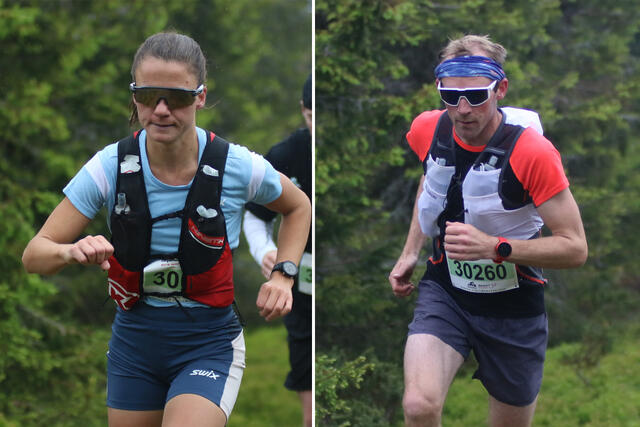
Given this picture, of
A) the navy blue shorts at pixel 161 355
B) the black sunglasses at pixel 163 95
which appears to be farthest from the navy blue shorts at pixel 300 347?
the black sunglasses at pixel 163 95

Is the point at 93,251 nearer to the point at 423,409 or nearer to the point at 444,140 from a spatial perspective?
the point at 423,409

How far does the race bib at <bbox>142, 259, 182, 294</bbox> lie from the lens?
3.36 m

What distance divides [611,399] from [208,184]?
3.92 meters

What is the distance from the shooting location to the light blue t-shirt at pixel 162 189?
3295 millimetres

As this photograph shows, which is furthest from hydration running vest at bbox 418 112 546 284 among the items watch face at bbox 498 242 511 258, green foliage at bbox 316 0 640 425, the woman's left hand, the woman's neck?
green foliage at bbox 316 0 640 425

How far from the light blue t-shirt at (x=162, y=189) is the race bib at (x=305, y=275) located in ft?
5.26

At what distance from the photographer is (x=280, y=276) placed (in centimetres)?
354

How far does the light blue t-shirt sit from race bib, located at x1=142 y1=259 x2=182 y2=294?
5 cm

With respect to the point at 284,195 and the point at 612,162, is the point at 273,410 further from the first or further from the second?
the point at 284,195

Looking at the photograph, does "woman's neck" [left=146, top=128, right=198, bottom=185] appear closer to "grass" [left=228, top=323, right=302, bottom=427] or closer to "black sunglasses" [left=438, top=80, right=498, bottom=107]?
"black sunglasses" [left=438, top=80, right=498, bottom=107]

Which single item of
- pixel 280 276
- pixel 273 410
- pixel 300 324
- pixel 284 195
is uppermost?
pixel 284 195

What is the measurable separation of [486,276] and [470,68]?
3.03 feet

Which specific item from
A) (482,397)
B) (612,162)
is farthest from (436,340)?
(612,162)

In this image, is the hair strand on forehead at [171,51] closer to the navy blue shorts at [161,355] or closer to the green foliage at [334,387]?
the navy blue shorts at [161,355]
